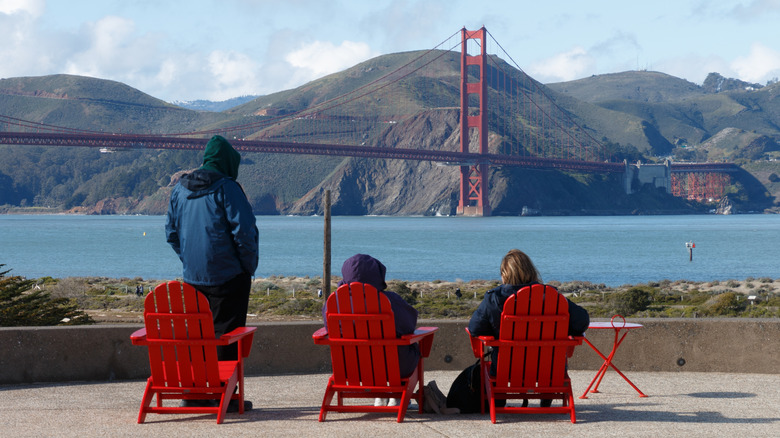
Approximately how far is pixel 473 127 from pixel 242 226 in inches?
3789

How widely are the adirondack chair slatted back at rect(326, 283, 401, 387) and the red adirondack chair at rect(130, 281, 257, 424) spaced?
0.48 meters

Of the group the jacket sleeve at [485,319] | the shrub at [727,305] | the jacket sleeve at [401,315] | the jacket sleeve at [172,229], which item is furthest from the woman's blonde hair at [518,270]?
the shrub at [727,305]

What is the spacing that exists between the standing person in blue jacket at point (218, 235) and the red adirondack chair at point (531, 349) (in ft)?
3.96

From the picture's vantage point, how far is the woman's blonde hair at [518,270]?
15.2 ft

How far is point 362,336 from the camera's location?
4.57 m

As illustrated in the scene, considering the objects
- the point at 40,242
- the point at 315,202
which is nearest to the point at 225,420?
the point at 40,242

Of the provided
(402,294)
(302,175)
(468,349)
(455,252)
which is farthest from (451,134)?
(468,349)

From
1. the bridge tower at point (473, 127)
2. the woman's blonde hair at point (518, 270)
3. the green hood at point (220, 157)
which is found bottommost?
the woman's blonde hair at point (518, 270)

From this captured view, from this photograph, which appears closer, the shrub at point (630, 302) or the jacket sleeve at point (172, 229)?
the jacket sleeve at point (172, 229)

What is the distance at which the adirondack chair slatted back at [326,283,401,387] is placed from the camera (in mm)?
4496

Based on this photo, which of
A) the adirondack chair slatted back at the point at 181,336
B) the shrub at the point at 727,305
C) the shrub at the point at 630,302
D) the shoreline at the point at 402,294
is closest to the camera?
the adirondack chair slatted back at the point at 181,336

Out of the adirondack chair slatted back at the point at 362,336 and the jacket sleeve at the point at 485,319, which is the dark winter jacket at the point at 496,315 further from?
the adirondack chair slatted back at the point at 362,336

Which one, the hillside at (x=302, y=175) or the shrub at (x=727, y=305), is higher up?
the hillside at (x=302, y=175)

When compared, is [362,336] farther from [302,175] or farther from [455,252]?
[302,175]
